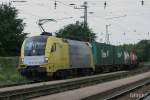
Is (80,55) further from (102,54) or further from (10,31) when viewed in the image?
(10,31)

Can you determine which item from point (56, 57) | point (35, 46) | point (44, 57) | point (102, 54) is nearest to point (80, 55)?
point (56, 57)

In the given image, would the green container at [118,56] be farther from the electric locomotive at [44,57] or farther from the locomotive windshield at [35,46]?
the locomotive windshield at [35,46]

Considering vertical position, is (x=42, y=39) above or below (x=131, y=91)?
above

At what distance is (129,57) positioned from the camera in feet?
221

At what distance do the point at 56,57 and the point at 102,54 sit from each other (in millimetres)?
15433

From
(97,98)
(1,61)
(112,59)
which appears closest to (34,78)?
(1,61)

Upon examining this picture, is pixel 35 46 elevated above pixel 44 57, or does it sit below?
above

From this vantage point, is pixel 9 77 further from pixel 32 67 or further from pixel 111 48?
pixel 111 48

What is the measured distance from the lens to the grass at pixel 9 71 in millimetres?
36684

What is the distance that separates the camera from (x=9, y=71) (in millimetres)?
40844

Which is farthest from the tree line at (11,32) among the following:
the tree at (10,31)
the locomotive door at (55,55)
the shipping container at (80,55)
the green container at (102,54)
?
the locomotive door at (55,55)

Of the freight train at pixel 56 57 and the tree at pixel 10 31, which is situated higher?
the tree at pixel 10 31

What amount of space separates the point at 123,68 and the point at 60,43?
31531 mm

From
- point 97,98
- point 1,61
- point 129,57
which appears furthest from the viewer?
point 129,57
